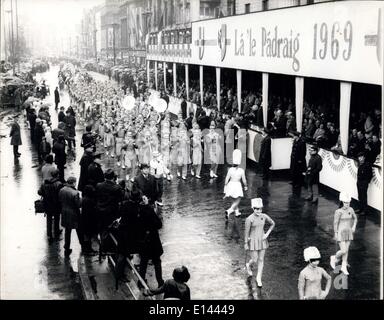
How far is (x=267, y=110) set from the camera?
2081 centimetres

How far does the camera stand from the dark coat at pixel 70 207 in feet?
35.3

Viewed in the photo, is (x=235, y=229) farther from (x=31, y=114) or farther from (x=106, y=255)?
(x=31, y=114)

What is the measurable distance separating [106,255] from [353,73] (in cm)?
816

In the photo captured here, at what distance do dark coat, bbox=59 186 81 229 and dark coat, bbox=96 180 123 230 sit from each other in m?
0.54

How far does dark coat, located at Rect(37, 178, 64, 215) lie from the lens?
11.5 meters

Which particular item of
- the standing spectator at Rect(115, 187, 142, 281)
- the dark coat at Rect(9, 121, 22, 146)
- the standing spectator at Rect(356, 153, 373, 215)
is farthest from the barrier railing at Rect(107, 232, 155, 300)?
the dark coat at Rect(9, 121, 22, 146)

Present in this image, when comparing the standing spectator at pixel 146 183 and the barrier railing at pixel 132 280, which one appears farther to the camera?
the standing spectator at pixel 146 183

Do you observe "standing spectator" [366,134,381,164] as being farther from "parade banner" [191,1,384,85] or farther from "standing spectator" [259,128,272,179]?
"standing spectator" [259,128,272,179]

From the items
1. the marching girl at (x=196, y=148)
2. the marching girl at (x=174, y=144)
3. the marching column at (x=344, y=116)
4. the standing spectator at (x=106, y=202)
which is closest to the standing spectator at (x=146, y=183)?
the standing spectator at (x=106, y=202)

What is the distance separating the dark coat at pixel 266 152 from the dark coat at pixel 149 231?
8722 mm

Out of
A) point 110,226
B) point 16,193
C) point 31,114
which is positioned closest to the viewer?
point 110,226

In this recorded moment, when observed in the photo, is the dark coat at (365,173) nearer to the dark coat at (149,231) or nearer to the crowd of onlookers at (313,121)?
the crowd of onlookers at (313,121)
